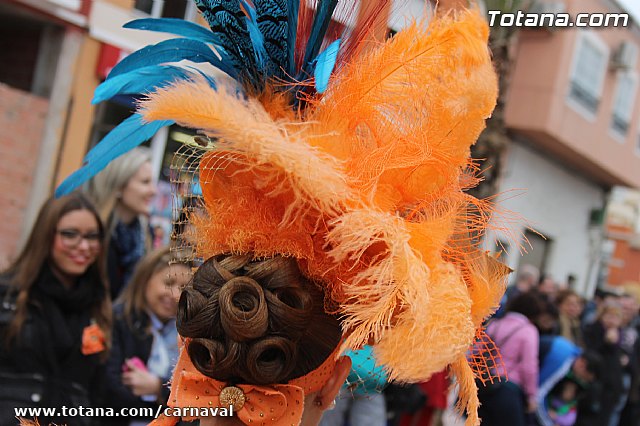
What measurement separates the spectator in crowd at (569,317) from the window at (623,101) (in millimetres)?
10382

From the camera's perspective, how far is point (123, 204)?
4277 mm

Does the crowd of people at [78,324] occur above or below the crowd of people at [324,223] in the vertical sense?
below

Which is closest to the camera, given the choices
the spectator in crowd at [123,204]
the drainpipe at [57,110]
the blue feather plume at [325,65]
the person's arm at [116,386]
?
the blue feather plume at [325,65]

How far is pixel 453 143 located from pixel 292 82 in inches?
15.9

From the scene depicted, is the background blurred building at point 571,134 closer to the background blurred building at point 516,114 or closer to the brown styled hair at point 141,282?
the background blurred building at point 516,114

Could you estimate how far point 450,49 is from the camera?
5.24 feet

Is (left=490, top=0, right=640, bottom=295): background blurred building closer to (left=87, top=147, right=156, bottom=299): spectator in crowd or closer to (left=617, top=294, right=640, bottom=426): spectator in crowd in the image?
(left=617, top=294, right=640, bottom=426): spectator in crowd

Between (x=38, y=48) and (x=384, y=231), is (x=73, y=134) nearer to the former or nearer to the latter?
(x=38, y=48)

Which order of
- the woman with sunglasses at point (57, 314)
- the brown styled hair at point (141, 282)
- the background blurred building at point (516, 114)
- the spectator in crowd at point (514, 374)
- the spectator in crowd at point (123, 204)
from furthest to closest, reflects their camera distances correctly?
the background blurred building at point (516, 114)
the spectator in crowd at point (514, 374)
the spectator in crowd at point (123, 204)
the brown styled hair at point (141, 282)
the woman with sunglasses at point (57, 314)

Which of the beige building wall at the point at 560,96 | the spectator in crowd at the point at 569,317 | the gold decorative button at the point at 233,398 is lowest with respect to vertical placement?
the spectator in crowd at the point at 569,317

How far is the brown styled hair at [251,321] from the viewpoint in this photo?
1.35 m

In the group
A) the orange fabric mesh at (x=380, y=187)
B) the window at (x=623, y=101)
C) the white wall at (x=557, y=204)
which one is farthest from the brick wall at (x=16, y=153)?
the window at (x=623, y=101)

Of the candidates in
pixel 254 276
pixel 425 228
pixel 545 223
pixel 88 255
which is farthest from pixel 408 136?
pixel 545 223

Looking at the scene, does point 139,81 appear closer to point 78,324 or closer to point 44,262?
point 44,262
